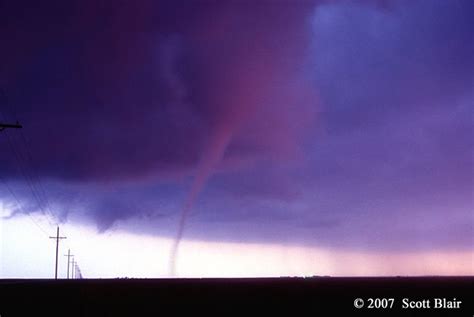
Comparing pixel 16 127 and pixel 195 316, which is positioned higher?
pixel 16 127

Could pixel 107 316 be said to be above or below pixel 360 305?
below

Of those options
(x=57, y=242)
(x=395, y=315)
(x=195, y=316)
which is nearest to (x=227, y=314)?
(x=195, y=316)

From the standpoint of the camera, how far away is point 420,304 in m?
62.3

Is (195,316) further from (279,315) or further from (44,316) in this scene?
(44,316)

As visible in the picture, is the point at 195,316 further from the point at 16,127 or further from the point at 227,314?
the point at 16,127

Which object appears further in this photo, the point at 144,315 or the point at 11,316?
the point at 144,315

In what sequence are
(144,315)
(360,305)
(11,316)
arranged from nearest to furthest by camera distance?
(11,316)
(144,315)
(360,305)

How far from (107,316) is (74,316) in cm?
196

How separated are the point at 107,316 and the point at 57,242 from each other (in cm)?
8281

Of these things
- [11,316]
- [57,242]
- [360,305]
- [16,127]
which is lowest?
[11,316]

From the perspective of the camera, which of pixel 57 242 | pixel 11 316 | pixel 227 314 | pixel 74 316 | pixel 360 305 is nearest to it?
pixel 11 316

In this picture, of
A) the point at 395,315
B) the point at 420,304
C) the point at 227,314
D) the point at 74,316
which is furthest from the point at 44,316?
the point at 420,304

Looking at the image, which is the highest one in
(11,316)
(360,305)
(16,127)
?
(16,127)

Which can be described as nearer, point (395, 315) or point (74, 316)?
point (74, 316)
